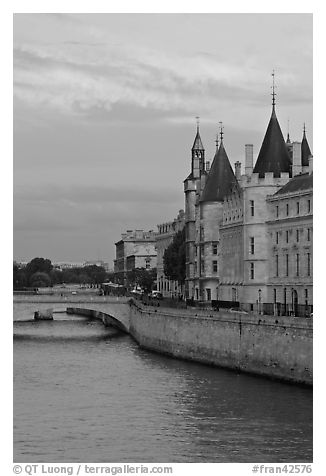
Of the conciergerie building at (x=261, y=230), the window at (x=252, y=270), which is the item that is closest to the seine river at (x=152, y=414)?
the conciergerie building at (x=261, y=230)

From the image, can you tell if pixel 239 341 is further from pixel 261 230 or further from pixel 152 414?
pixel 261 230

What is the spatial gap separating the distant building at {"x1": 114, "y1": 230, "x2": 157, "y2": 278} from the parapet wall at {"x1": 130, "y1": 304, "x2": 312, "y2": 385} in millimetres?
110779

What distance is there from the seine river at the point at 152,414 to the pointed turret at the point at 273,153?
1263 centimetres

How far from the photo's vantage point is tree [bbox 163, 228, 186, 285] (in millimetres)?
91875

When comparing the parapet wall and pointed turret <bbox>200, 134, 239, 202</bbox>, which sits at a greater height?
pointed turret <bbox>200, 134, 239, 202</bbox>

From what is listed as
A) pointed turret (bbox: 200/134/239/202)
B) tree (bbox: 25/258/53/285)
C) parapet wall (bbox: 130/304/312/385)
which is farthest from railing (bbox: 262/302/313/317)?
tree (bbox: 25/258/53/285)

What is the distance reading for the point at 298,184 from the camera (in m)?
58.7

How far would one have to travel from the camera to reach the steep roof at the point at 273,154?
62969 millimetres

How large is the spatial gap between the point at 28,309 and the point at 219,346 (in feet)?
94.6

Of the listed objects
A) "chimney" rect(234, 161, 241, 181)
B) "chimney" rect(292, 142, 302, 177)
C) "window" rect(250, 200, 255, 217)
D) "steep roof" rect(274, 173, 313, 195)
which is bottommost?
"window" rect(250, 200, 255, 217)

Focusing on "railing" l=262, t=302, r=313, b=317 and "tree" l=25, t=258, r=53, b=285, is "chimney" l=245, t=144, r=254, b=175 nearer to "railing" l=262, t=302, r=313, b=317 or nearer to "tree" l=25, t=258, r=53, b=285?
"railing" l=262, t=302, r=313, b=317

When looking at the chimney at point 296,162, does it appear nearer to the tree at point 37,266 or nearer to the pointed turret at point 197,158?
the pointed turret at point 197,158

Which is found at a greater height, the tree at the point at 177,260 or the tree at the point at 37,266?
the tree at the point at 37,266

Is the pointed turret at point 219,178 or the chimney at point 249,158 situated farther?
the pointed turret at point 219,178
